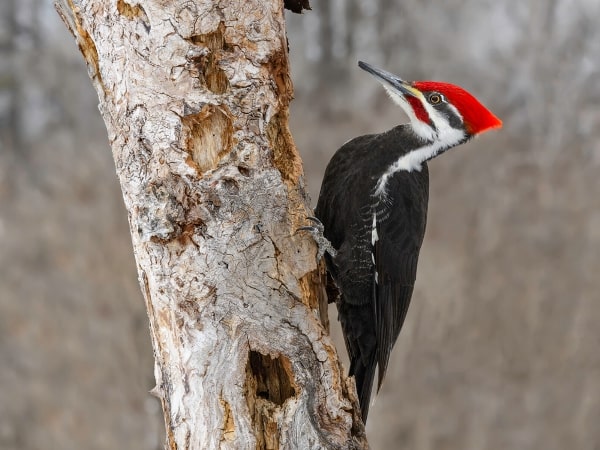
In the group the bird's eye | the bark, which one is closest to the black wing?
the bird's eye

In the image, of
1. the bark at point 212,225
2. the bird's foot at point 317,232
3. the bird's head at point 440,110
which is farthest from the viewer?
the bird's head at point 440,110

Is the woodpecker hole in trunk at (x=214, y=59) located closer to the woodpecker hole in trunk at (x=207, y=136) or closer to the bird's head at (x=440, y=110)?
the woodpecker hole in trunk at (x=207, y=136)

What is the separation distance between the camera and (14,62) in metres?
8.16

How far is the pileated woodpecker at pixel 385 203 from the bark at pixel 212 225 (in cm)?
81

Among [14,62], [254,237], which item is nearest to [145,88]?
[254,237]

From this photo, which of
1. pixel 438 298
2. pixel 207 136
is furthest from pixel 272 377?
pixel 438 298

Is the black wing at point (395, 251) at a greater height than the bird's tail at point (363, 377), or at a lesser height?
greater

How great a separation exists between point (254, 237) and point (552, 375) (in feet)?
12.2

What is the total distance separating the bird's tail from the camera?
3.23 meters

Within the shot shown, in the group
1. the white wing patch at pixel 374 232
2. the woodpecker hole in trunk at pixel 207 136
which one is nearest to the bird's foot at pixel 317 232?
the woodpecker hole in trunk at pixel 207 136

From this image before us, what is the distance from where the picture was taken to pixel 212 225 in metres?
2.33

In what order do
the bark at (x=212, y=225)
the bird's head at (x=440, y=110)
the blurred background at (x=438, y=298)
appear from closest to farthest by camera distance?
the bark at (x=212, y=225)
the bird's head at (x=440, y=110)
the blurred background at (x=438, y=298)

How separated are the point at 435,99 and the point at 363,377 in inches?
46.0

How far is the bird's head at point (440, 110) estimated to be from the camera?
10.4ft
